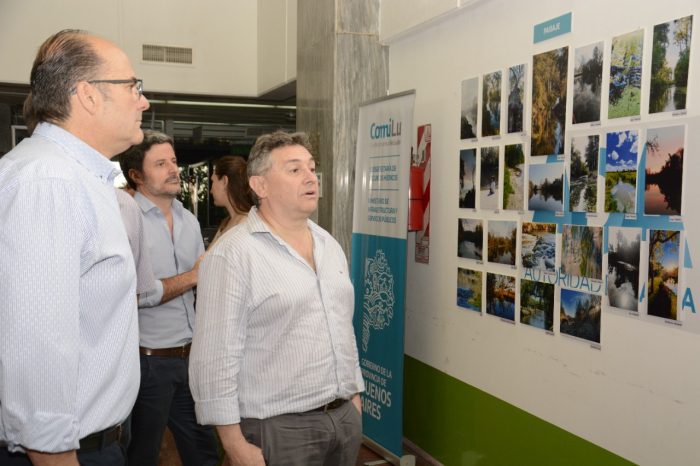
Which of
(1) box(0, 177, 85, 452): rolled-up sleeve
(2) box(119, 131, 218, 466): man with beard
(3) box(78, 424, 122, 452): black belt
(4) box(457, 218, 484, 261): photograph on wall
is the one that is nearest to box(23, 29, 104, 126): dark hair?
(1) box(0, 177, 85, 452): rolled-up sleeve

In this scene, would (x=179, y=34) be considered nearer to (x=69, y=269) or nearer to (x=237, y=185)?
(x=237, y=185)

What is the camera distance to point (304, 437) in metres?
1.89

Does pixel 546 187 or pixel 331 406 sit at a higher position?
pixel 546 187

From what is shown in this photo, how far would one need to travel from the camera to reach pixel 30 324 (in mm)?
1147

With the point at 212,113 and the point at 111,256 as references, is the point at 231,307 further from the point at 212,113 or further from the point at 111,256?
the point at 212,113

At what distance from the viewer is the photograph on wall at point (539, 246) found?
294 cm

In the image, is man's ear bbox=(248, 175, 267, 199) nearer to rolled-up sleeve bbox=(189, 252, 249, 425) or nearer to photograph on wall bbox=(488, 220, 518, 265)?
rolled-up sleeve bbox=(189, 252, 249, 425)

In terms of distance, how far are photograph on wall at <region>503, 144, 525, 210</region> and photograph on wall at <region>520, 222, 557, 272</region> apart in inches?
5.6

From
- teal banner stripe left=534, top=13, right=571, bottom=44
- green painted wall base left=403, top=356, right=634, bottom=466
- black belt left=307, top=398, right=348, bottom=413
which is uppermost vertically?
teal banner stripe left=534, top=13, right=571, bottom=44

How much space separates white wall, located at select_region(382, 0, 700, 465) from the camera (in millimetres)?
2338

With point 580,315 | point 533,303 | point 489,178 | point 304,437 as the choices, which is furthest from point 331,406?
point 489,178

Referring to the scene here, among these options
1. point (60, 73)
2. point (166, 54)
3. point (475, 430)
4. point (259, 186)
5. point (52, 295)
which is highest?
point (166, 54)

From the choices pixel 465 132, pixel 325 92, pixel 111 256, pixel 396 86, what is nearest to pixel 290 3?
pixel 325 92

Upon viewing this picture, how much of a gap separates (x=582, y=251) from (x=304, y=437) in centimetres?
156
